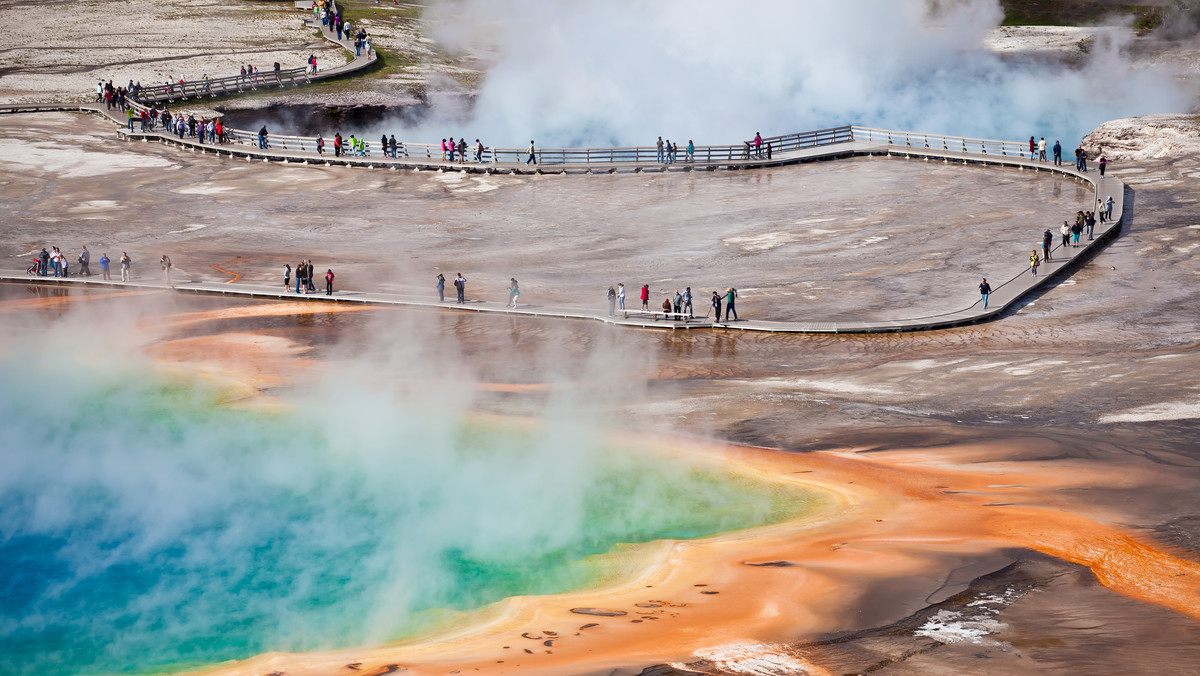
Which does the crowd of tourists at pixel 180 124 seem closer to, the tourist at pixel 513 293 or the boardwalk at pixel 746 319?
the boardwalk at pixel 746 319

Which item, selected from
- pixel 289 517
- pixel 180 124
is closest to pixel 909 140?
pixel 180 124

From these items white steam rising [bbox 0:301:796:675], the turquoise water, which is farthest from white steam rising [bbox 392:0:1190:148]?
the turquoise water

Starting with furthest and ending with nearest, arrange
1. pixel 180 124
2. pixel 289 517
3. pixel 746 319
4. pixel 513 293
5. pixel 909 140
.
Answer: pixel 180 124 < pixel 909 140 < pixel 513 293 < pixel 746 319 < pixel 289 517

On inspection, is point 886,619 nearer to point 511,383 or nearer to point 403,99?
point 511,383

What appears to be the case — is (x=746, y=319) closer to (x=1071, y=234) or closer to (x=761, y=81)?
(x=1071, y=234)

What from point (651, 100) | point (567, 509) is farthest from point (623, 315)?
point (651, 100)

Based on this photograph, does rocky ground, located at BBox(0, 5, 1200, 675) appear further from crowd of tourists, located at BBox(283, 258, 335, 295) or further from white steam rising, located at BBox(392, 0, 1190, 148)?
white steam rising, located at BBox(392, 0, 1190, 148)

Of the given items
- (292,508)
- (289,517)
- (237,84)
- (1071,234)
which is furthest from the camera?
(237,84)
